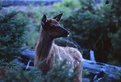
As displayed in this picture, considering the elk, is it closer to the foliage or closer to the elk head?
the elk head

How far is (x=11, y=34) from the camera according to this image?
8.56 m

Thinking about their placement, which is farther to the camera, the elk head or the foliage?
the foliage

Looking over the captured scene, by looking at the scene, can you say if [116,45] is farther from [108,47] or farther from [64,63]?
[64,63]

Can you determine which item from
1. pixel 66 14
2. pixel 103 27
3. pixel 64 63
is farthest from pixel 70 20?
pixel 64 63

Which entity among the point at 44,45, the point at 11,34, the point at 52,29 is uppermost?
the point at 52,29

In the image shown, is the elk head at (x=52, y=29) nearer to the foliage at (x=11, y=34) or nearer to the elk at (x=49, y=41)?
the elk at (x=49, y=41)

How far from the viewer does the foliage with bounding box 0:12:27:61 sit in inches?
325

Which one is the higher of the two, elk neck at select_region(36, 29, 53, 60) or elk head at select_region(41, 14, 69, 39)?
elk head at select_region(41, 14, 69, 39)

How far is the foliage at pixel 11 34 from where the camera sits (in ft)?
27.1

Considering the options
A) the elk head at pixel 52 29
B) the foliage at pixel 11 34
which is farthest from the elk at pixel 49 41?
the foliage at pixel 11 34

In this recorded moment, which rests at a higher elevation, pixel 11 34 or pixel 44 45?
pixel 11 34

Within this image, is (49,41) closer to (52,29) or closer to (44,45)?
(44,45)

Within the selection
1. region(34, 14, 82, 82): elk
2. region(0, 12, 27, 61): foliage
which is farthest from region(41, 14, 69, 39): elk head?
region(0, 12, 27, 61): foliage

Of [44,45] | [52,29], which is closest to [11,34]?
[44,45]
